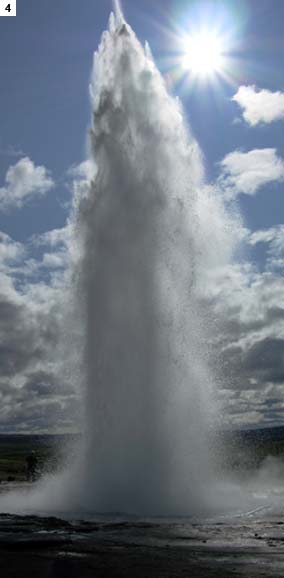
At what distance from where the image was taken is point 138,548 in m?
18.1

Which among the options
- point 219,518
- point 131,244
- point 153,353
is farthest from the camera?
point 131,244

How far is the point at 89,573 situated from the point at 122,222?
21777mm

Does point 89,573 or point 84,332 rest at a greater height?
point 84,332

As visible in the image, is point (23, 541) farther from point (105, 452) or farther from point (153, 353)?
point (153, 353)

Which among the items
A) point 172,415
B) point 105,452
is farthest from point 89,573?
point 172,415

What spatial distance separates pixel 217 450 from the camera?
32156 mm

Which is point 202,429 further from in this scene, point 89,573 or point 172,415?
point 89,573

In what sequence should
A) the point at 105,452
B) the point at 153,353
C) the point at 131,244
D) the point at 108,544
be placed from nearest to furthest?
1. the point at 108,544
2. the point at 105,452
3. the point at 153,353
4. the point at 131,244

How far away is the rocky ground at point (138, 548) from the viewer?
15.0 m

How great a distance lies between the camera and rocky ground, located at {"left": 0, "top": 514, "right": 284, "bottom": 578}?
49.1 ft

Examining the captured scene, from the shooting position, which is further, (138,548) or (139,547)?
(139,547)

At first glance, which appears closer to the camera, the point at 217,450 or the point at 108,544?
the point at 108,544

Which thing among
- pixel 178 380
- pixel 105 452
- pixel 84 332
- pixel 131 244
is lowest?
pixel 105 452

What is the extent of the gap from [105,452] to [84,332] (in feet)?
20.5
